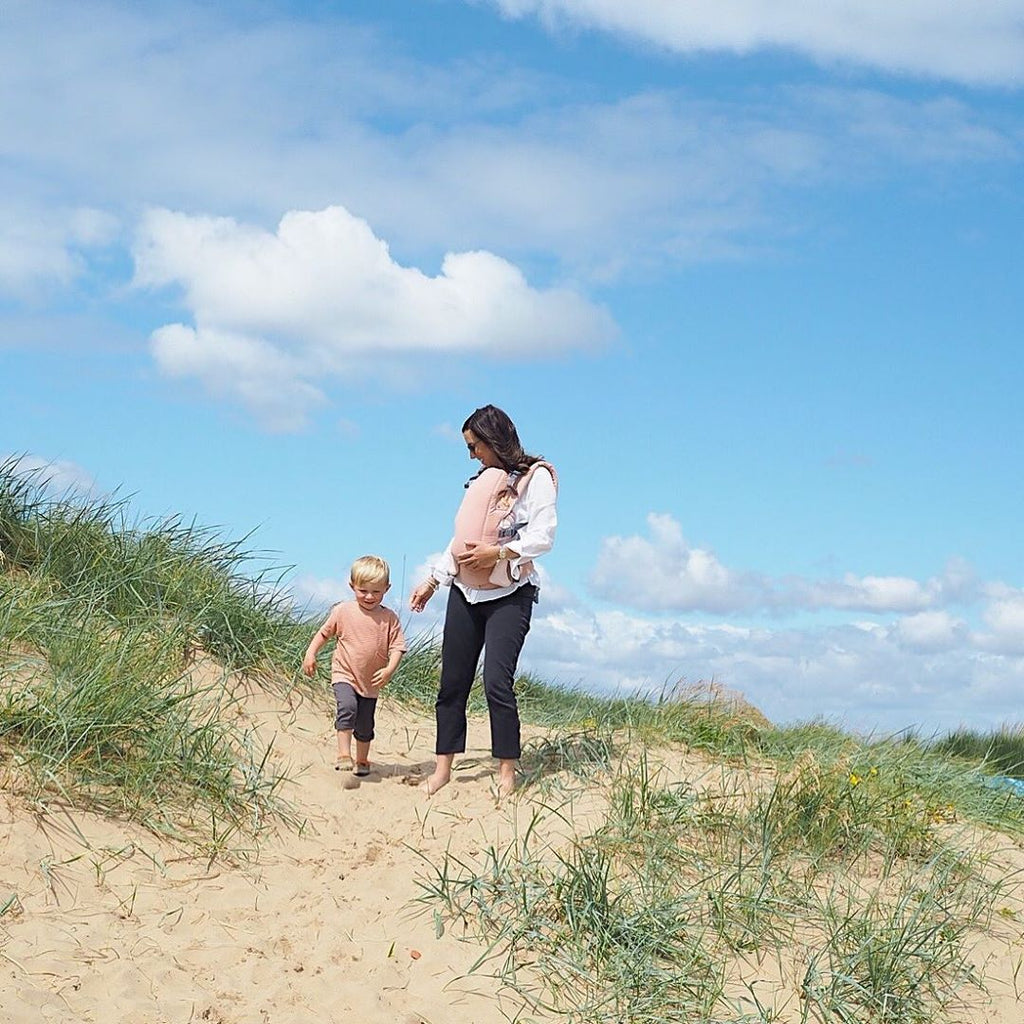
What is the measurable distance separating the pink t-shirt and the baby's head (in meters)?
0.08

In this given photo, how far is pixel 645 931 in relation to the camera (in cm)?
588

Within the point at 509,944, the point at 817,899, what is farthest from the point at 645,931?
the point at 817,899

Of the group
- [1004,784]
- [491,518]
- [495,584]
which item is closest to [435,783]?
[495,584]

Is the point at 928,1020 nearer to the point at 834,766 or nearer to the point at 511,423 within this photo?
the point at 834,766

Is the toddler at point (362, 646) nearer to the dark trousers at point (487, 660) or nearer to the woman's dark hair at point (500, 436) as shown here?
the dark trousers at point (487, 660)

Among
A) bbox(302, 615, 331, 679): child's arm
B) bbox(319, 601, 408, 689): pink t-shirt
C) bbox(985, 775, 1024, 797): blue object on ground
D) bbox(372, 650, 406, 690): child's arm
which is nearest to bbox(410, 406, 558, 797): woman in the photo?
bbox(372, 650, 406, 690): child's arm

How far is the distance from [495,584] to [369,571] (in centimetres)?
99

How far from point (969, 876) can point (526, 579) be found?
3.08m

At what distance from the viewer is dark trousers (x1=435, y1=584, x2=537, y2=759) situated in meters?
6.93

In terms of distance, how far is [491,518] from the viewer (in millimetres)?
7062

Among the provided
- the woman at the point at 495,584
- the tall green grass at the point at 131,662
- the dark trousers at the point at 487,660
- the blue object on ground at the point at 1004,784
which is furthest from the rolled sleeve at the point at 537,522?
the blue object on ground at the point at 1004,784

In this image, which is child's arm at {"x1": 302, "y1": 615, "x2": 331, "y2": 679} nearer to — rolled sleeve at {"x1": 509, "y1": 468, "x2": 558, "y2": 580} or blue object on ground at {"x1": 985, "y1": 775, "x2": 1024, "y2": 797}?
rolled sleeve at {"x1": 509, "y1": 468, "x2": 558, "y2": 580}

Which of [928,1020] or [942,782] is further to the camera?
[942,782]

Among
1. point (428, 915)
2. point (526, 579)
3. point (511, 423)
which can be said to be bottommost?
point (428, 915)
